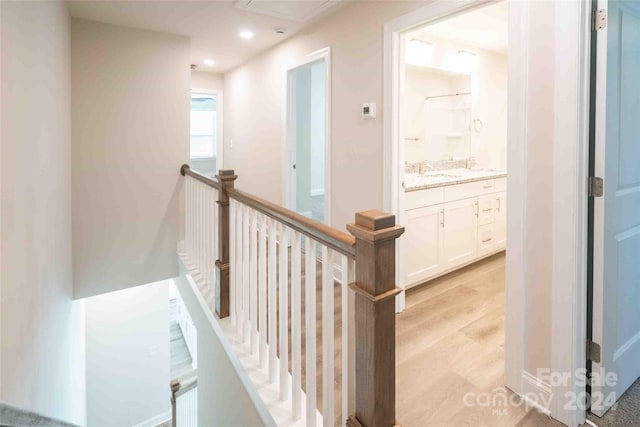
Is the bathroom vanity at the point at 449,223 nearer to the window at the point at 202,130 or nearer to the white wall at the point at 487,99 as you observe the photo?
the white wall at the point at 487,99

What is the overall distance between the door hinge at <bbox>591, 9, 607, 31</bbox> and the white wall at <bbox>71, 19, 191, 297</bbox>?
11.4 feet

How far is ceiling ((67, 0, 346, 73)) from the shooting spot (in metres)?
2.90

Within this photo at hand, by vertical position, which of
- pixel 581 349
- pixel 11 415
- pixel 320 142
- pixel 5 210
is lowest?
pixel 581 349

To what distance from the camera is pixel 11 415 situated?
38 cm

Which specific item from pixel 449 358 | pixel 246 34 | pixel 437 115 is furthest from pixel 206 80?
pixel 449 358

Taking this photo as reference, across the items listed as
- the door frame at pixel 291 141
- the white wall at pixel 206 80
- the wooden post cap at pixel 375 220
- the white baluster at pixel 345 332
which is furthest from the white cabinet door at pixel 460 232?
the white wall at pixel 206 80

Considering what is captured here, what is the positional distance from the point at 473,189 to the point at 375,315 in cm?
278

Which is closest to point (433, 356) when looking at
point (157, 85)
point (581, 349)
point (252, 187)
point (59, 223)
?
point (581, 349)

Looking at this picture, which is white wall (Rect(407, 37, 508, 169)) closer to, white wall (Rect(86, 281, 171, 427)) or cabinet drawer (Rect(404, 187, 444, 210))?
cabinet drawer (Rect(404, 187, 444, 210))

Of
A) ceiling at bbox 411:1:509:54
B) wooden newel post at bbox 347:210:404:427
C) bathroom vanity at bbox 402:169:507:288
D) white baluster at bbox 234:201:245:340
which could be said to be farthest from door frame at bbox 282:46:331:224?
wooden newel post at bbox 347:210:404:427

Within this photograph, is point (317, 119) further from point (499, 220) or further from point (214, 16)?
point (499, 220)

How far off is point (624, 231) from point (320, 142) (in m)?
4.42

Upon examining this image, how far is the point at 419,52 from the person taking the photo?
349cm

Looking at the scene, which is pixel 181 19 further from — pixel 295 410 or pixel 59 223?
pixel 295 410
